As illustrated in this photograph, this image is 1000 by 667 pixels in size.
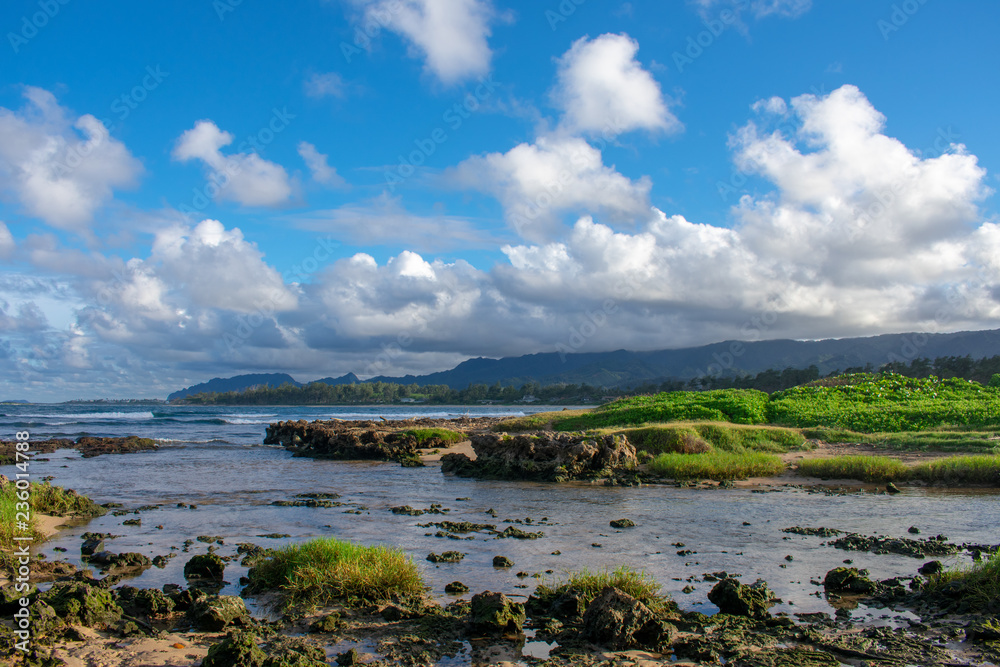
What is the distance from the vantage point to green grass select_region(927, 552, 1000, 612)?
7.65 metres

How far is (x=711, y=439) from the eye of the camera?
2606 centimetres

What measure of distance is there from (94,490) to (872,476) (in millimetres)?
25579

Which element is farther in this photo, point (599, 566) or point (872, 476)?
point (872, 476)

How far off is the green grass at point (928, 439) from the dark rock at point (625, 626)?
21.3 metres

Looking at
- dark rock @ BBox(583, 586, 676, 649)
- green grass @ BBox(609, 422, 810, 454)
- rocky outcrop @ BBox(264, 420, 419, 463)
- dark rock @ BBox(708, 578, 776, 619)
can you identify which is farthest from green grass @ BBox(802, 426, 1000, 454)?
dark rock @ BBox(583, 586, 676, 649)

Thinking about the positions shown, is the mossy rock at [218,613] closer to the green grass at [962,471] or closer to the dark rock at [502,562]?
the dark rock at [502,562]

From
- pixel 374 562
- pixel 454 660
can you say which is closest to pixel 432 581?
pixel 374 562

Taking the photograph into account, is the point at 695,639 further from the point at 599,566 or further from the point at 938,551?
the point at 938,551

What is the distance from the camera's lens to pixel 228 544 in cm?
1209

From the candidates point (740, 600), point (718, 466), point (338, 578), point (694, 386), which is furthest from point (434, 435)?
point (694, 386)

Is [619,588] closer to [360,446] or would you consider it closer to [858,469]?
[858,469]

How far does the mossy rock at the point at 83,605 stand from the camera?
7.16m

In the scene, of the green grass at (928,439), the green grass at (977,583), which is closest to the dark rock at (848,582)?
the green grass at (977,583)

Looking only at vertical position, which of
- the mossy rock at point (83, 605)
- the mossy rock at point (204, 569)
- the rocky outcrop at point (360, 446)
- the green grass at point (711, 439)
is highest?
the mossy rock at point (83, 605)
